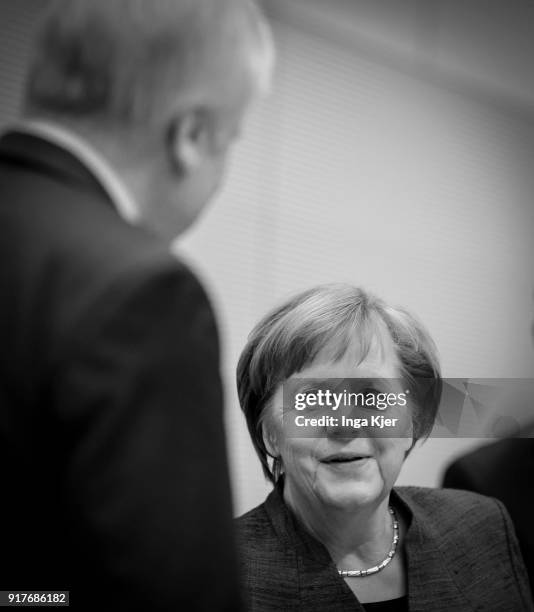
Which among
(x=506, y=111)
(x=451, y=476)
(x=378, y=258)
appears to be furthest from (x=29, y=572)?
(x=506, y=111)

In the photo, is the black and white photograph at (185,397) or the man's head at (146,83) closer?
the black and white photograph at (185,397)

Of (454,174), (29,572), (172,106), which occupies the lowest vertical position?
(29,572)

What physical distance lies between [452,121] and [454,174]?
313 mm

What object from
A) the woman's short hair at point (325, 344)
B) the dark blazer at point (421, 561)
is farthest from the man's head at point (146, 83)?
the dark blazer at point (421, 561)

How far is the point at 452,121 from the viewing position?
420cm

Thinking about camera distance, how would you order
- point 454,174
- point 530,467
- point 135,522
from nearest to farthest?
point 135,522
point 530,467
point 454,174

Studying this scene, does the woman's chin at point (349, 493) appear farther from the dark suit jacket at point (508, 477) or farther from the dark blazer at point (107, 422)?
the dark blazer at point (107, 422)

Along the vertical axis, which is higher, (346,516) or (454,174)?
(454,174)

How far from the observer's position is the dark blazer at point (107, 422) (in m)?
0.54

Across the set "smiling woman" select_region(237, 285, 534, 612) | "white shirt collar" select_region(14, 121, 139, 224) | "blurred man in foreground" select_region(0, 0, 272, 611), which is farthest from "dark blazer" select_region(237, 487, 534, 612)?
"white shirt collar" select_region(14, 121, 139, 224)

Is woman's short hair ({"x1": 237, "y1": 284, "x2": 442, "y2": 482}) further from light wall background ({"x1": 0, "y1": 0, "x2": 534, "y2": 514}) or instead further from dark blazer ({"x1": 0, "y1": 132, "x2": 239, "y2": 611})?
light wall background ({"x1": 0, "y1": 0, "x2": 534, "y2": 514})

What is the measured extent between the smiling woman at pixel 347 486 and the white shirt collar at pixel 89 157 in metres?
0.45

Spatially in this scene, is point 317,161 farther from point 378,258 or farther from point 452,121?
point 452,121

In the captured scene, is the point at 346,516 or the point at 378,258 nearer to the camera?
the point at 346,516
